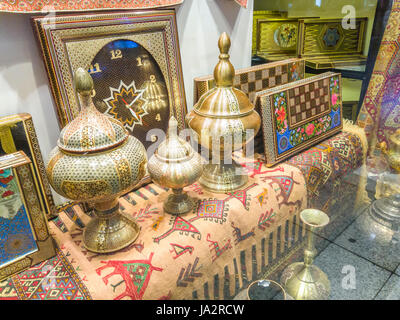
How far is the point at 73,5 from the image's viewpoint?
966 millimetres

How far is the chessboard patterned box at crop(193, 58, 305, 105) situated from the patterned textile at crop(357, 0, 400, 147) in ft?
1.66

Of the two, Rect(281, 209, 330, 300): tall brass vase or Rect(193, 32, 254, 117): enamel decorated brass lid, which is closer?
Rect(281, 209, 330, 300): tall brass vase

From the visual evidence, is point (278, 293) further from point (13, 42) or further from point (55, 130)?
point (13, 42)

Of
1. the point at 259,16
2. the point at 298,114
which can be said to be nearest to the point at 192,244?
the point at 298,114

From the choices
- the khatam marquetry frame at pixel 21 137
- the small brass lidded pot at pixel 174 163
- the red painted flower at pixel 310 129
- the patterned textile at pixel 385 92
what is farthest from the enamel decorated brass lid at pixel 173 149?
the patterned textile at pixel 385 92

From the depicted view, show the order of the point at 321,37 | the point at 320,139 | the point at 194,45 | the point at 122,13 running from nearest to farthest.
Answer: the point at 122,13, the point at 194,45, the point at 320,139, the point at 321,37

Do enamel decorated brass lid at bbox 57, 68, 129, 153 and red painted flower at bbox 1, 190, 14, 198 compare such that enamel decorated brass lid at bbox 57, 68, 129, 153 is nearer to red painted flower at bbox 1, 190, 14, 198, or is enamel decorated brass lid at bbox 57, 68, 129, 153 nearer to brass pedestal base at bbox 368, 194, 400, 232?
red painted flower at bbox 1, 190, 14, 198

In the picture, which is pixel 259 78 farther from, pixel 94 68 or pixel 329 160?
pixel 94 68

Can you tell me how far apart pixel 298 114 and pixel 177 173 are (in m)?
0.76

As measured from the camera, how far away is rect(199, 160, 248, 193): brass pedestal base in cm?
121

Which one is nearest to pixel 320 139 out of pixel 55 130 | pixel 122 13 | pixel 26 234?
pixel 122 13

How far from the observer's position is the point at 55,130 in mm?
1077

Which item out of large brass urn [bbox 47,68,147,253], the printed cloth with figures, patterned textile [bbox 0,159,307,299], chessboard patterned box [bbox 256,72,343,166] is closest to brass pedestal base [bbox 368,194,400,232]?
the printed cloth with figures
